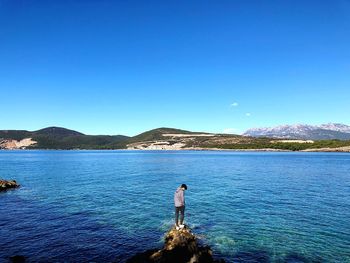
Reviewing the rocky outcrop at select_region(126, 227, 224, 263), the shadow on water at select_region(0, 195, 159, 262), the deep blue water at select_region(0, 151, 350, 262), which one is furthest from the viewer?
the deep blue water at select_region(0, 151, 350, 262)

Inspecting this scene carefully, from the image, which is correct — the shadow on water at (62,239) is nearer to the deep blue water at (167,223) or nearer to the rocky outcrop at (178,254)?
the deep blue water at (167,223)

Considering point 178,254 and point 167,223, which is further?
point 167,223

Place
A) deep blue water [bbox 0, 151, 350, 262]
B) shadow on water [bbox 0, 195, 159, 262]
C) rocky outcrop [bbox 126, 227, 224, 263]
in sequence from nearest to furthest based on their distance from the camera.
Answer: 1. rocky outcrop [bbox 126, 227, 224, 263]
2. shadow on water [bbox 0, 195, 159, 262]
3. deep blue water [bbox 0, 151, 350, 262]

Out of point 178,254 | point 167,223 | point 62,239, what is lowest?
point 62,239

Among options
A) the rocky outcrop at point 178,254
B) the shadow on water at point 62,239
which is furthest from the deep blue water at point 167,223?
the rocky outcrop at point 178,254

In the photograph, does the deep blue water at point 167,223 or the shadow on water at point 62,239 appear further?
the deep blue water at point 167,223

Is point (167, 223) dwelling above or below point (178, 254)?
below

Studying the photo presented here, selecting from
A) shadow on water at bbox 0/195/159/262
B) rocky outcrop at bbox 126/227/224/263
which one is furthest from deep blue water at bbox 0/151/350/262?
rocky outcrop at bbox 126/227/224/263

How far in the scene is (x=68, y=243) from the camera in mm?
27344

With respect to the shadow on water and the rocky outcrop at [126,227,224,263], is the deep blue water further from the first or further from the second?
the rocky outcrop at [126,227,224,263]

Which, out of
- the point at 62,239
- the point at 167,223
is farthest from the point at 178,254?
the point at 62,239

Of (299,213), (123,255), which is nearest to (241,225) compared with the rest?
(299,213)

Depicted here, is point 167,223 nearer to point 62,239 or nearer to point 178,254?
point 62,239

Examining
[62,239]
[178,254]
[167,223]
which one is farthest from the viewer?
[167,223]
